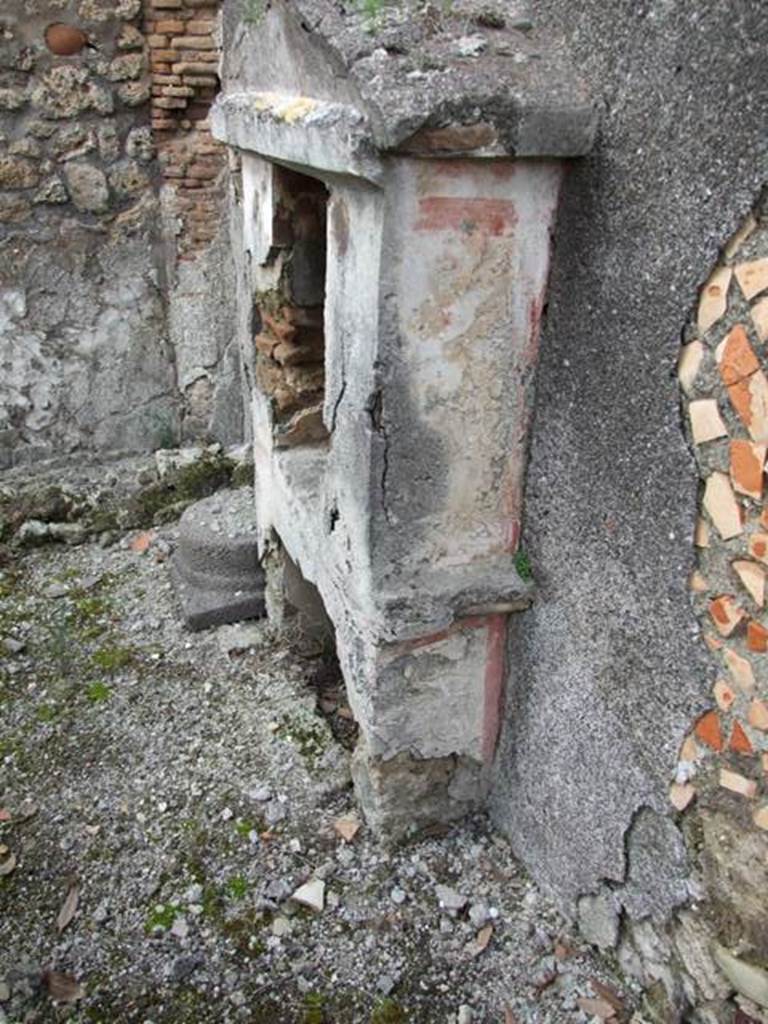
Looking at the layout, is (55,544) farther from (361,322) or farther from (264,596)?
(361,322)

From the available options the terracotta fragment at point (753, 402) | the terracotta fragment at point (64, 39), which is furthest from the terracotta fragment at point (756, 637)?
the terracotta fragment at point (64, 39)

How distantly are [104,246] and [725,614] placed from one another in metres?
3.84

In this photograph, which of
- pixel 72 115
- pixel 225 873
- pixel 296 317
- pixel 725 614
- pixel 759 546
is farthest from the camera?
pixel 72 115

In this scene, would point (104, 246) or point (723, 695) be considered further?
point (104, 246)

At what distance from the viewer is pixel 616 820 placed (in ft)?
7.45

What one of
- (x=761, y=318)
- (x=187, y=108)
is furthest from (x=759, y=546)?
(x=187, y=108)

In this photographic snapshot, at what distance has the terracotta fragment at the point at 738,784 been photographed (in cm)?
185

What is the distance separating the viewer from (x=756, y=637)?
5.76 feet

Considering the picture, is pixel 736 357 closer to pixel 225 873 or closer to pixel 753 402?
pixel 753 402

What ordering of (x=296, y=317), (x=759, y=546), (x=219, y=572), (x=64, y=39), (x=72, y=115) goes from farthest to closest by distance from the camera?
Answer: 1. (x=72, y=115)
2. (x=64, y=39)
3. (x=219, y=572)
4. (x=296, y=317)
5. (x=759, y=546)

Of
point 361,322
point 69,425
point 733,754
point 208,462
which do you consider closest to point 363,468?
point 361,322

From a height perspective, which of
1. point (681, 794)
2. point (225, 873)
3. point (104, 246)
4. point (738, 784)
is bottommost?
point (225, 873)

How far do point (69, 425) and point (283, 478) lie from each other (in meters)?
2.08

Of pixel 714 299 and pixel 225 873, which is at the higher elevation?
pixel 714 299
